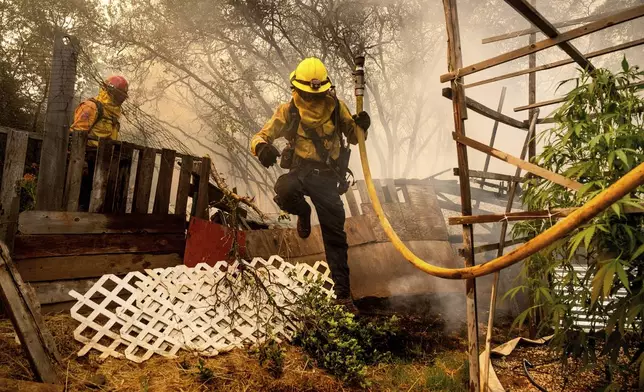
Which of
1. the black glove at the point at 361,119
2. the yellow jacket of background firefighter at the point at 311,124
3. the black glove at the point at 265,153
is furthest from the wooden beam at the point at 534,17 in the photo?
the black glove at the point at 265,153

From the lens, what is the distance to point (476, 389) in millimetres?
2975

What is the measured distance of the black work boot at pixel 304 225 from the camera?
525 centimetres

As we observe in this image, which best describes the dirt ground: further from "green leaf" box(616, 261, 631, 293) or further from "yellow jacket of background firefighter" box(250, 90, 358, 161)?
"yellow jacket of background firefighter" box(250, 90, 358, 161)

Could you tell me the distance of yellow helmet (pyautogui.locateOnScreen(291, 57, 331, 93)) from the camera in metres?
4.64

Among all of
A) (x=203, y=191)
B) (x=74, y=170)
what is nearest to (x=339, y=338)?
(x=203, y=191)

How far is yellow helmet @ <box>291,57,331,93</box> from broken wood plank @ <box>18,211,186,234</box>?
2287 millimetres

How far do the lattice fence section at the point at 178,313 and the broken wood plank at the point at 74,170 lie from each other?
99 cm

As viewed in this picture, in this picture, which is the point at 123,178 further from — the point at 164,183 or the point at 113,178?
the point at 164,183

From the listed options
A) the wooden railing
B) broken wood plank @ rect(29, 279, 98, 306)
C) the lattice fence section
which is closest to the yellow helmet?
the wooden railing

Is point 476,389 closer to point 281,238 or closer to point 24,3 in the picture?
point 281,238

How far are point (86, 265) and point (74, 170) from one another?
1.08 metres

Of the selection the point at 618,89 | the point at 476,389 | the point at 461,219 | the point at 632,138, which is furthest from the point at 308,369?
the point at 618,89

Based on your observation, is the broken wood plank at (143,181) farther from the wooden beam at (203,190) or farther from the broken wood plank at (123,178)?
the wooden beam at (203,190)

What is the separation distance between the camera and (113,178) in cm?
440
